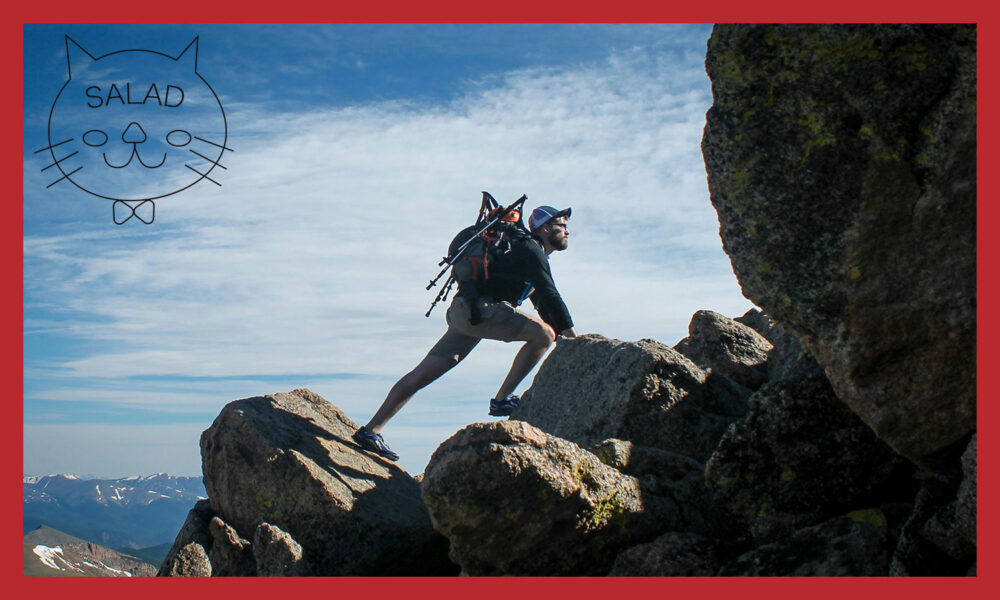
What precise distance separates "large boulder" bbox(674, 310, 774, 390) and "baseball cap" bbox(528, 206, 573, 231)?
9.85ft

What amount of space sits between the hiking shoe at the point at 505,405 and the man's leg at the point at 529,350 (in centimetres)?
7

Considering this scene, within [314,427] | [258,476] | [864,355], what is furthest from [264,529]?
[864,355]

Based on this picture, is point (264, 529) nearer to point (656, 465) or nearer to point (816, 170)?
point (656, 465)

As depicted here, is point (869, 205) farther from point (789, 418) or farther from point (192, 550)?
point (192, 550)

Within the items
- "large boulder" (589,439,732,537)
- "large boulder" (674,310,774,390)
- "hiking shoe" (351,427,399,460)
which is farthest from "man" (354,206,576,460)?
"large boulder" (589,439,732,537)

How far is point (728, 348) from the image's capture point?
1284cm

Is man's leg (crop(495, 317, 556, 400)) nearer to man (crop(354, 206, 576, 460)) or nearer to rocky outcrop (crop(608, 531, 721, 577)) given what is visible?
man (crop(354, 206, 576, 460))

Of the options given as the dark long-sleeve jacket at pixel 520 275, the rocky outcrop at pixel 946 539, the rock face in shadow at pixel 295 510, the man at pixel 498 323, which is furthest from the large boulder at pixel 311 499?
the rocky outcrop at pixel 946 539

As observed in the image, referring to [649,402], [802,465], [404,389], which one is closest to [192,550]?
[404,389]

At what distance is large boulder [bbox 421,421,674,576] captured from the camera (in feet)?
24.6

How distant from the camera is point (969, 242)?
6.10 meters

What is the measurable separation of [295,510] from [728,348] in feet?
24.2

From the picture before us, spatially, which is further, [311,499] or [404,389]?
[404,389]

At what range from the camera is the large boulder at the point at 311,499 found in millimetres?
10102
